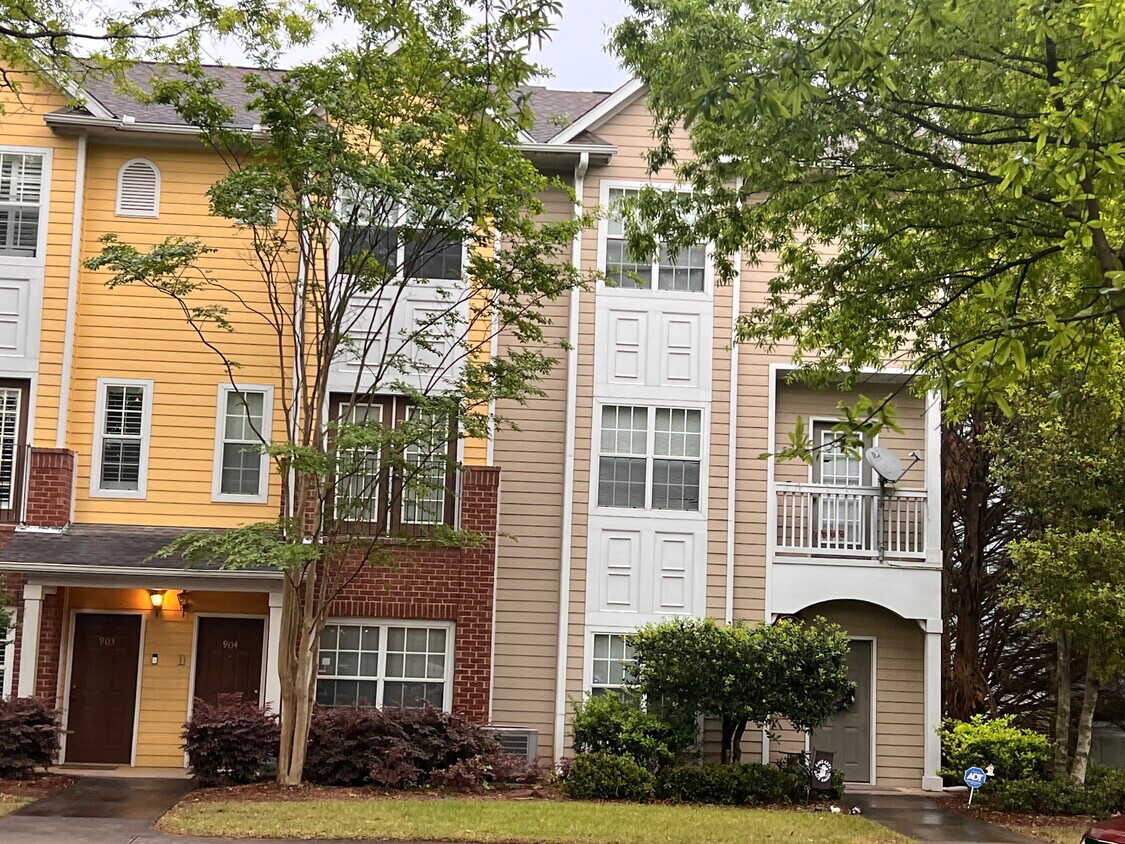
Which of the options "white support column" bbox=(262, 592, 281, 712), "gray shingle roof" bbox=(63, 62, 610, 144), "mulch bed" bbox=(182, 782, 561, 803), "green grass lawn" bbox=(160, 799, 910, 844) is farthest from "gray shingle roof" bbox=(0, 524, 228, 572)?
"gray shingle roof" bbox=(63, 62, 610, 144)

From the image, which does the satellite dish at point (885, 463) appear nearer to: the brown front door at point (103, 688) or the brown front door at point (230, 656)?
the brown front door at point (230, 656)

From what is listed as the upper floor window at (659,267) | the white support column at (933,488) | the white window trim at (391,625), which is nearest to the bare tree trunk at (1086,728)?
the white support column at (933,488)

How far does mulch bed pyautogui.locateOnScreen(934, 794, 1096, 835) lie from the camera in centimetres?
1462

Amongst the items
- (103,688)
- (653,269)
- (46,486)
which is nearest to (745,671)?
(653,269)

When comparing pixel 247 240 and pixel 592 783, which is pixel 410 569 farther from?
pixel 247 240

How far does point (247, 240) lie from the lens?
17.5 metres

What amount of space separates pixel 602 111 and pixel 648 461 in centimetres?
515

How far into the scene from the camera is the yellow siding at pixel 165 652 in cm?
1684

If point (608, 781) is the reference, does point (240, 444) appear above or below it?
above

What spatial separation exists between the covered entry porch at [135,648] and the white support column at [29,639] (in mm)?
13

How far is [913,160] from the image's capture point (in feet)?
36.7

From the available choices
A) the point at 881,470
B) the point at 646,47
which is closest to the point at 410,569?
the point at 881,470

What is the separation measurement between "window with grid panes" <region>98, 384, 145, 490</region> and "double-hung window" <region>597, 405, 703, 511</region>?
6.44 m

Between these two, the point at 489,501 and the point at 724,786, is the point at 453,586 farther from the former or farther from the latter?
Result: the point at 724,786
